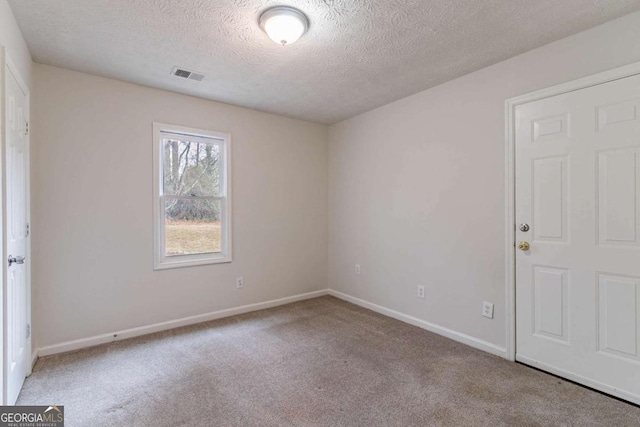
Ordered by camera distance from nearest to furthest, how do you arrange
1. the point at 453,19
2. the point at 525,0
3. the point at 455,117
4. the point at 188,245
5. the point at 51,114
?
the point at 525,0 < the point at 453,19 < the point at 51,114 < the point at 455,117 < the point at 188,245

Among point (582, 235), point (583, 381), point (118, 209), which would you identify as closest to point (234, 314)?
point (118, 209)

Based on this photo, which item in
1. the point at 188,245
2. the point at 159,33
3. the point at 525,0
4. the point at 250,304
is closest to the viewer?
the point at 525,0

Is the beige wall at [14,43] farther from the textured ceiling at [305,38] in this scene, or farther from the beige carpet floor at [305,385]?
the beige carpet floor at [305,385]

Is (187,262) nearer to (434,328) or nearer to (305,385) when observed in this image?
(305,385)

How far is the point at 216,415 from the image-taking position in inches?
73.6

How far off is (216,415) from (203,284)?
5.88 ft

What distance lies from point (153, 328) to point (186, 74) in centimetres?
249

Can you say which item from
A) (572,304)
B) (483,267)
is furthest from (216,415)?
(572,304)

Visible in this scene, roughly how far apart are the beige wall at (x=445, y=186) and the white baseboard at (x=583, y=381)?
23 centimetres

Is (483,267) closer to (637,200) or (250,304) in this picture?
(637,200)

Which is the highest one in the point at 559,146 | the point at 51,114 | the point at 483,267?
the point at 51,114

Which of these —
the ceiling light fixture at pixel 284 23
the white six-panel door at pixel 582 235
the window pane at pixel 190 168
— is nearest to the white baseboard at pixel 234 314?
the white six-panel door at pixel 582 235

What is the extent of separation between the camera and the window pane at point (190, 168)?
3.31 m

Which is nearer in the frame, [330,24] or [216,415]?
[216,415]
